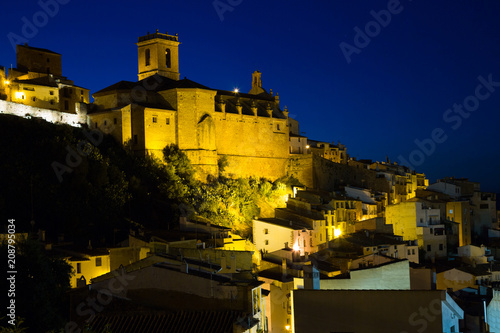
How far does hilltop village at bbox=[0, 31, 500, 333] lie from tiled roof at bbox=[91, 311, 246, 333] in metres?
0.04

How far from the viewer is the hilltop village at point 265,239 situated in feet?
55.7

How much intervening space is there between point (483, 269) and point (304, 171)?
20.5 m

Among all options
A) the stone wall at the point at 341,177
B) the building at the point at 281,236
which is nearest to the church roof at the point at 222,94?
the stone wall at the point at 341,177

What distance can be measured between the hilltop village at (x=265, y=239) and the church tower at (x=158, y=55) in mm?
100

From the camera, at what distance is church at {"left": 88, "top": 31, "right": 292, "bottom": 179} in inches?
1865

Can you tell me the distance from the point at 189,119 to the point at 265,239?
38.7ft

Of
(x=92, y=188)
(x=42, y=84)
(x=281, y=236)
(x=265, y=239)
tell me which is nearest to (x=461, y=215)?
(x=281, y=236)

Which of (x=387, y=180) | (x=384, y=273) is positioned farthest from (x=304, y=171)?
(x=384, y=273)

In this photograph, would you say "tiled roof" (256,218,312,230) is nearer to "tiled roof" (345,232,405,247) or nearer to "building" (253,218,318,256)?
"building" (253,218,318,256)

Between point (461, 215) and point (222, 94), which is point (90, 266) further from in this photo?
point (461, 215)

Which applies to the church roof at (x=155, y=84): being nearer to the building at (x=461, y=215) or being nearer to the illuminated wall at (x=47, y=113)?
the illuminated wall at (x=47, y=113)

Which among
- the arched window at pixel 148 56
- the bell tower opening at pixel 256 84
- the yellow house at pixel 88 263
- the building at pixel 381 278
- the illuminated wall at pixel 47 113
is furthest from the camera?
the bell tower opening at pixel 256 84

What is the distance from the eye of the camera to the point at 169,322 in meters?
17.0

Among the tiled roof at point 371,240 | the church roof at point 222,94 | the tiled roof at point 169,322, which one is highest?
the church roof at point 222,94
